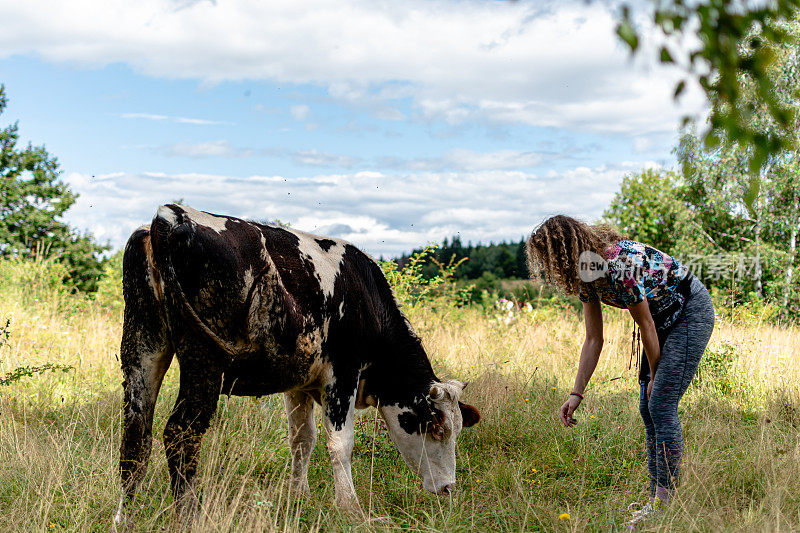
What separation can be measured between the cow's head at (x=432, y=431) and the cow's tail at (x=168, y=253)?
5.88 ft

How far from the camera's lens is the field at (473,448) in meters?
3.74

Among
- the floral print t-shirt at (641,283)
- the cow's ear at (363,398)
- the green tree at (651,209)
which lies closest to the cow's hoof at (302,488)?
the cow's ear at (363,398)

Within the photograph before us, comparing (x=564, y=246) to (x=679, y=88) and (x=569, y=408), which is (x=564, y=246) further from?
(x=679, y=88)

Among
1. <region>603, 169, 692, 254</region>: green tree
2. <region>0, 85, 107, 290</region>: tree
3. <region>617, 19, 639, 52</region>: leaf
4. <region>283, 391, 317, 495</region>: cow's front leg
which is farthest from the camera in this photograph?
<region>603, 169, 692, 254</region>: green tree

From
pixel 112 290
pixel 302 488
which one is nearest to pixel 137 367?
pixel 302 488

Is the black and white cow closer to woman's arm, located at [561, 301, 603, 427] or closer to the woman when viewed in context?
woman's arm, located at [561, 301, 603, 427]

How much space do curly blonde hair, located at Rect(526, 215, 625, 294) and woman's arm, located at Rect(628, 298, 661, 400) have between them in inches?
14.8

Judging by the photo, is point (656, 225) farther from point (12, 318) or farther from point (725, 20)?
point (725, 20)

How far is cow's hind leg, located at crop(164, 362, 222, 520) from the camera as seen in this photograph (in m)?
3.42

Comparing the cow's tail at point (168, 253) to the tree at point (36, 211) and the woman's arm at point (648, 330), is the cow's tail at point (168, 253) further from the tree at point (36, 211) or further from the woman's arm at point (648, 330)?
the tree at point (36, 211)

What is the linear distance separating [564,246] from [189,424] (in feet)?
7.89

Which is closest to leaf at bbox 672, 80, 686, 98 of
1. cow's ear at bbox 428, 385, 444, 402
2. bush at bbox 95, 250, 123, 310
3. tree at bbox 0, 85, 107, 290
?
cow's ear at bbox 428, 385, 444, 402

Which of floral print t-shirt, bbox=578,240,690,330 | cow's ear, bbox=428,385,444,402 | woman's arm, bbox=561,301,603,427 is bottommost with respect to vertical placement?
cow's ear, bbox=428,385,444,402

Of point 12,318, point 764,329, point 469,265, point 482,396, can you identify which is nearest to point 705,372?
point 482,396
